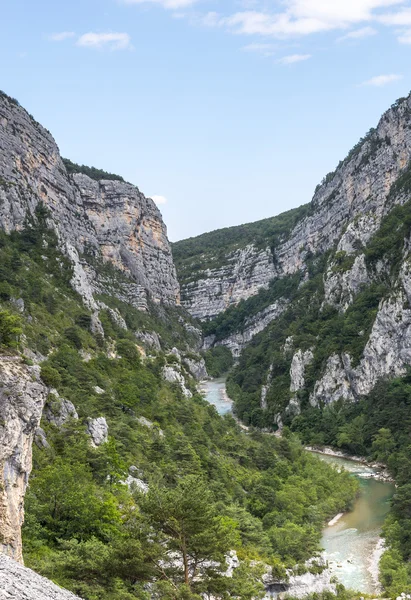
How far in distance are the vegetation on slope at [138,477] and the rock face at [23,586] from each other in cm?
439

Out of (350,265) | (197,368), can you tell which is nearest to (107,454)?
(350,265)

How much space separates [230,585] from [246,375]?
4058 inches

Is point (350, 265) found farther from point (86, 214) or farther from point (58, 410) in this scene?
point (58, 410)

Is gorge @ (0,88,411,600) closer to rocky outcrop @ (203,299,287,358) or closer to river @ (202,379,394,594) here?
river @ (202,379,394,594)

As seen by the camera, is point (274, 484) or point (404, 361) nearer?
point (274, 484)

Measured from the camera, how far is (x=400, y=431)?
6769cm

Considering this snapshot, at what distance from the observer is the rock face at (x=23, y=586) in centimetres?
1205

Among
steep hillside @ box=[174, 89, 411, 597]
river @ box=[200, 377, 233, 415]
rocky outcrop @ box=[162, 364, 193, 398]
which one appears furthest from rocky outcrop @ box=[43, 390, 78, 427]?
river @ box=[200, 377, 233, 415]

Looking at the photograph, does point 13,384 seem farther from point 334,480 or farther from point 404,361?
point 404,361

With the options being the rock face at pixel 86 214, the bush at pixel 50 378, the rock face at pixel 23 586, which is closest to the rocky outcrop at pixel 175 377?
the rock face at pixel 86 214

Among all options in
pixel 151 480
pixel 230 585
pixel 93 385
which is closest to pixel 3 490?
pixel 230 585

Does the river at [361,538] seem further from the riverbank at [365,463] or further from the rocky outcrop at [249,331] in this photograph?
the rocky outcrop at [249,331]

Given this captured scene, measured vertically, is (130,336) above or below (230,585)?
above

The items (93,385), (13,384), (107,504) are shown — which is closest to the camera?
(13,384)
